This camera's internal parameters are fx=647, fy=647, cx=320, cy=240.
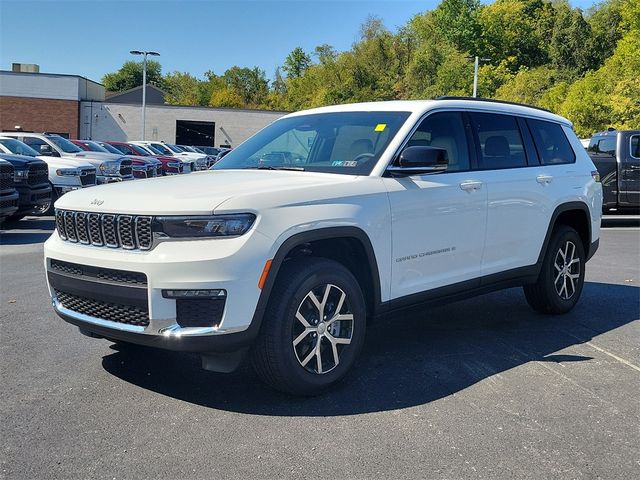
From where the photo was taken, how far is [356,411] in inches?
154

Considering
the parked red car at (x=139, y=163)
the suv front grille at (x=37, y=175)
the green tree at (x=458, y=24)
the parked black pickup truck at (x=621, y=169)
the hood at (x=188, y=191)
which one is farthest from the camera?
the green tree at (x=458, y=24)

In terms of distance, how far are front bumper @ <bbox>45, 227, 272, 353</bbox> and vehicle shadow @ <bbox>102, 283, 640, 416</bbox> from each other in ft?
1.87

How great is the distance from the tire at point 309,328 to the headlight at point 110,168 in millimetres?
14321

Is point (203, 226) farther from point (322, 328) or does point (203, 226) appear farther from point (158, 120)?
point (158, 120)

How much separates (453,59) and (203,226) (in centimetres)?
6623

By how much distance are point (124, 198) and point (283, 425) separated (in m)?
1.65

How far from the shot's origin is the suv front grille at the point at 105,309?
3.72m

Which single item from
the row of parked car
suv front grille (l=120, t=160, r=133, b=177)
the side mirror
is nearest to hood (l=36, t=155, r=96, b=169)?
the row of parked car

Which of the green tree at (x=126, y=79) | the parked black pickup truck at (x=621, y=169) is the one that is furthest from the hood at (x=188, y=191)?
the green tree at (x=126, y=79)

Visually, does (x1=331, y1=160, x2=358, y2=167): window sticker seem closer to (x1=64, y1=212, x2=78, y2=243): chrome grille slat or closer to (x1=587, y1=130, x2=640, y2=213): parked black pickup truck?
(x1=64, y1=212, x2=78, y2=243): chrome grille slat

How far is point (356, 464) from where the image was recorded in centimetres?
324

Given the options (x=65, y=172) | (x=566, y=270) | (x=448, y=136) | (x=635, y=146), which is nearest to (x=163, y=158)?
(x=65, y=172)

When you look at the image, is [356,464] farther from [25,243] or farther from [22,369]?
[25,243]

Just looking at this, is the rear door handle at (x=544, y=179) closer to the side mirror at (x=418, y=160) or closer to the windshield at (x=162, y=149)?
the side mirror at (x=418, y=160)
